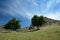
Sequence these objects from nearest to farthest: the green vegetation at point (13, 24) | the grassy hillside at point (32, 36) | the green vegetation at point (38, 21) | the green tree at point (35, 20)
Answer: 1. the grassy hillside at point (32, 36)
2. the green vegetation at point (38, 21)
3. the green tree at point (35, 20)
4. the green vegetation at point (13, 24)

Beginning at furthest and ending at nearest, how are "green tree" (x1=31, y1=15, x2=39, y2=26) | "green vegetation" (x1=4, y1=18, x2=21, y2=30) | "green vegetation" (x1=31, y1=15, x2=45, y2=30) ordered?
"green vegetation" (x1=4, y1=18, x2=21, y2=30), "green tree" (x1=31, y1=15, x2=39, y2=26), "green vegetation" (x1=31, y1=15, x2=45, y2=30)

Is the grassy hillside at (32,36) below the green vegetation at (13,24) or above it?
below

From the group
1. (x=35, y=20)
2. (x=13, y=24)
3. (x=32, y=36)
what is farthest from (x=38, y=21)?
(x=32, y=36)

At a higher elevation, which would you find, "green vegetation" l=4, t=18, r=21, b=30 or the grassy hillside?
"green vegetation" l=4, t=18, r=21, b=30

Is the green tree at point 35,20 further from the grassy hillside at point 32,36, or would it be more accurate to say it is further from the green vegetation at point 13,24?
the grassy hillside at point 32,36

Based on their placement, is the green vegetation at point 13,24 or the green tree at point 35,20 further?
the green vegetation at point 13,24

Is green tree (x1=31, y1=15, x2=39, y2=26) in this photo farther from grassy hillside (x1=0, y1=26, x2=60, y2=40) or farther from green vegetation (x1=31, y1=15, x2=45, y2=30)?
grassy hillside (x1=0, y1=26, x2=60, y2=40)

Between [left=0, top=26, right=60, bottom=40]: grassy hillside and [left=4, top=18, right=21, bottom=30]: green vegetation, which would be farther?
[left=4, top=18, right=21, bottom=30]: green vegetation

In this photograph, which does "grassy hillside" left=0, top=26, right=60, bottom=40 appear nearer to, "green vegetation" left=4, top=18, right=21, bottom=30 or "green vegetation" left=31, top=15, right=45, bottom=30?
"green vegetation" left=31, top=15, right=45, bottom=30

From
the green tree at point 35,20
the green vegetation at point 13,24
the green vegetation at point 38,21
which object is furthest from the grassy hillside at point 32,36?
the green vegetation at point 13,24

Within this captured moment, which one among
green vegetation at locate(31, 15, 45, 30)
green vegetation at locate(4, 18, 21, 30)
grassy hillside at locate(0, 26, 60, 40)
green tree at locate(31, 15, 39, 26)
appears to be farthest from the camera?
green vegetation at locate(4, 18, 21, 30)

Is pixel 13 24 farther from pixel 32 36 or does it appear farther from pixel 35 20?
pixel 32 36

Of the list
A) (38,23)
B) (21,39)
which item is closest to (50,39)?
(21,39)

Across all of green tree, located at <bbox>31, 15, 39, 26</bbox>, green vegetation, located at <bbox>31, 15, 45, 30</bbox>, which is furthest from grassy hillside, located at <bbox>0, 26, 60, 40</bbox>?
green tree, located at <bbox>31, 15, 39, 26</bbox>
